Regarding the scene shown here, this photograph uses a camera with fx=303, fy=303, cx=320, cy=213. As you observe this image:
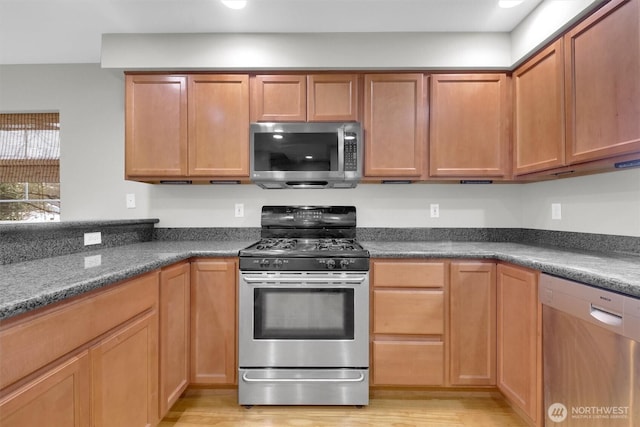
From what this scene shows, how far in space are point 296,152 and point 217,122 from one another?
2.07 feet

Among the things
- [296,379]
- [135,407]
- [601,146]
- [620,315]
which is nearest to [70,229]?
[135,407]

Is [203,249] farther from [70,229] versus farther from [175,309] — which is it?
[70,229]

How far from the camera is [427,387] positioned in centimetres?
194

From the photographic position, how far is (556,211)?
2.15m

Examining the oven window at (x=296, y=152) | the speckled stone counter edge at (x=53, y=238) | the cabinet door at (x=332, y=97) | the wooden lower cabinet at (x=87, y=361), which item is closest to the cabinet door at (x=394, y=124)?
the cabinet door at (x=332, y=97)

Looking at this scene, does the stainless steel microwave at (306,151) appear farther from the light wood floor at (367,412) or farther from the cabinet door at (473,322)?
the light wood floor at (367,412)

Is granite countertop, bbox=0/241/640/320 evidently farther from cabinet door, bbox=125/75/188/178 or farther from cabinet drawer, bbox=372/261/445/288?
cabinet door, bbox=125/75/188/178

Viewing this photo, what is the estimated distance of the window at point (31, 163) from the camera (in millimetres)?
2668

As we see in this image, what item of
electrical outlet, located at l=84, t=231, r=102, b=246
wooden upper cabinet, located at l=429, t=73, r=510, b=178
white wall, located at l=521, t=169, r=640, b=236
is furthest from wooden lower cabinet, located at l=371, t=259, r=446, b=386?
electrical outlet, located at l=84, t=231, r=102, b=246

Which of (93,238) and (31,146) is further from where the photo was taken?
(31,146)

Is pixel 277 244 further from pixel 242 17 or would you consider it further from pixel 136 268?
pixel 242 17

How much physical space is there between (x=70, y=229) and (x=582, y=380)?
8.57 ft

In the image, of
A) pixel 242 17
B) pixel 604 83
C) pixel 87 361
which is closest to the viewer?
pixel 87 361

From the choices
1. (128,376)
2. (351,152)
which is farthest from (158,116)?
(128,376)
